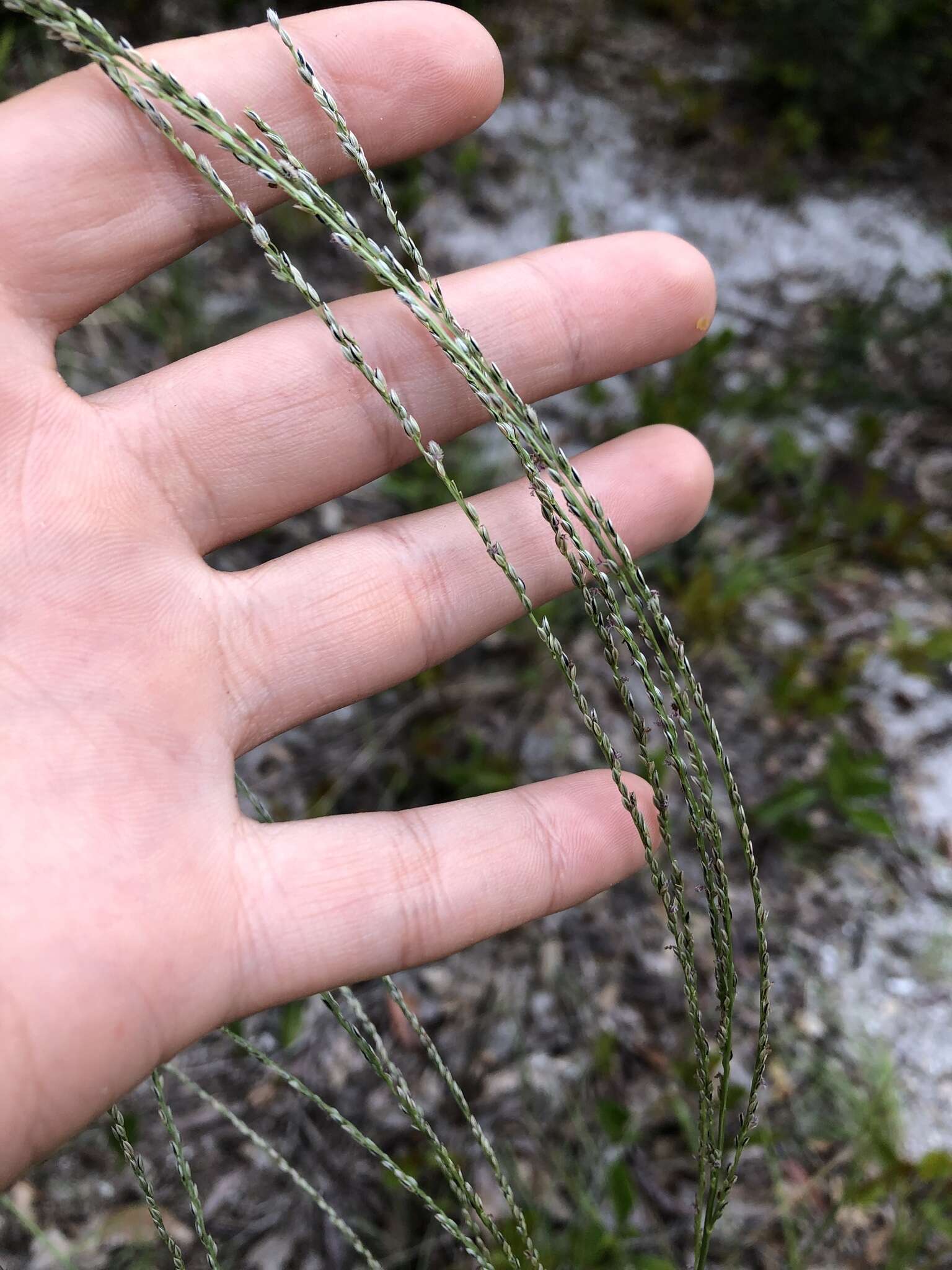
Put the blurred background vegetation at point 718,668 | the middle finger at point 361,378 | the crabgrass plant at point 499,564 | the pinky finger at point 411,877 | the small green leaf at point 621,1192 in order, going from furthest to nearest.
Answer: the blurred background vegetation at point 718,668 → the small green leaf at point 621,1192 → the middle finger at point 361,378 → the pinky finger at point 411,877 → the crabgrass plant at point 499,564

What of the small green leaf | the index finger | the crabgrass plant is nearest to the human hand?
the index finger

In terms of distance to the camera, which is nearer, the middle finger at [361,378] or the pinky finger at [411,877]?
the pinky finger at [411,877]

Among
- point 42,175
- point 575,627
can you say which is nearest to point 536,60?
point 575,627

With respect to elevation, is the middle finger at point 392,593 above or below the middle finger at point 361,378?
below

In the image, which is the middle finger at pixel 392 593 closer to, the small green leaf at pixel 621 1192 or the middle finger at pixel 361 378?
the middle finger at pixel 361 378

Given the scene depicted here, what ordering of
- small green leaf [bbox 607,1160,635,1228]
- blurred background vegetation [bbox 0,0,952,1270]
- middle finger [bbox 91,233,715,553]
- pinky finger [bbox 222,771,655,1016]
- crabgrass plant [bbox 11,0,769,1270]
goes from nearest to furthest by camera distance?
crabgrass plant [bbox 11,0,769,1270] → pinky finger [bbox 222,771,655,1016] → middle finger [bbox 91,233,715,553] → small green leaf [bbox 607,1160,635,1228] → blurred background vegetation [bbox 0,0,952,1270]

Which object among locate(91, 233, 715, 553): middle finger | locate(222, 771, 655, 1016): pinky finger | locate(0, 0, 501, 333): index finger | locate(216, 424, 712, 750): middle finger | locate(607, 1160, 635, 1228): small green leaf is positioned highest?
locate(0, 0, 501, 333): index finger

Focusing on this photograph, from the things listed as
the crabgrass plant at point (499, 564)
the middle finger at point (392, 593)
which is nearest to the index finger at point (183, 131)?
the crabgrass plant at point (499, 564)

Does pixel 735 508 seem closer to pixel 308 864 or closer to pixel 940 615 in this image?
pixel 940 615

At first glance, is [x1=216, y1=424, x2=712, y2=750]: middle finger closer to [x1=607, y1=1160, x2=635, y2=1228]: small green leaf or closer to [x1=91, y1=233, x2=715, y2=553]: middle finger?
[x1=91, y1=233, x2=715, y2=553]: middle finger
